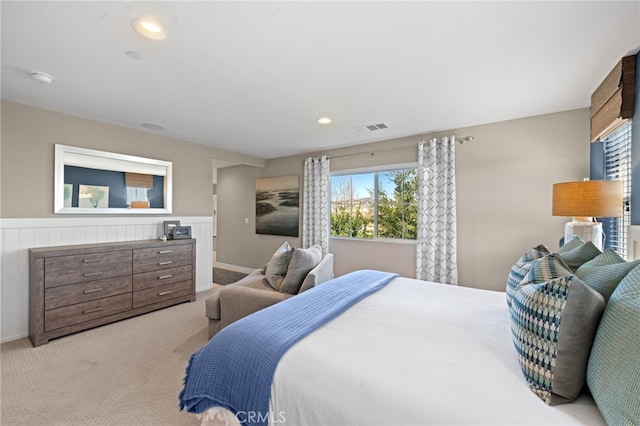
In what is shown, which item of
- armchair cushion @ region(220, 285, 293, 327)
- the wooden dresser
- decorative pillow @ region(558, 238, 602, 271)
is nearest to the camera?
decorative pillow @ region(558, 238, 602, 271)

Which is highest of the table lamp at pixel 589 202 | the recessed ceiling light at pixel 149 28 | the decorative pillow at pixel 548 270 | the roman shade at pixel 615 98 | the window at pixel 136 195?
the recessed ceiling light at pixel 149 28

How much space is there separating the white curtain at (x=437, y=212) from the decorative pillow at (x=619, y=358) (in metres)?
2.78

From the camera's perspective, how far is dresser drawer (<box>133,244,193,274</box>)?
3330mm

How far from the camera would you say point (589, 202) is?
2047 millimetres

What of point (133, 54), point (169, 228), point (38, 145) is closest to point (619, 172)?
point (133, 54)

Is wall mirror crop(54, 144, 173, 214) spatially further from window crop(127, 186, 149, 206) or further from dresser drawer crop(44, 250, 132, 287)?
dresser drawer crop(44, 250, 132, 287)

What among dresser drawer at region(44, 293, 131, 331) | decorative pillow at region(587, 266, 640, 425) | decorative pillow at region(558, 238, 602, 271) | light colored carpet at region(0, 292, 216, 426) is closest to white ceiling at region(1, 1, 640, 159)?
decorative pillow at region(558, 238, 602, 271)

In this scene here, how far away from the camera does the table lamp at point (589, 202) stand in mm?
1997

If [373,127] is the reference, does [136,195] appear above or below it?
below

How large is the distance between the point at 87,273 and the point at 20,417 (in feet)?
4.91

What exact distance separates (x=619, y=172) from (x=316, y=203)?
3.67 meters

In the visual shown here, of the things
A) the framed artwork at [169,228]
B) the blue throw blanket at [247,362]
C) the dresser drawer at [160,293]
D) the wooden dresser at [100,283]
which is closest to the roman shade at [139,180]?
the framed artwork at [169,228]

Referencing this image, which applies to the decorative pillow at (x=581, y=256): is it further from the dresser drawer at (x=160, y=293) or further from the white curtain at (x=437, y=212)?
the dresser drawer at (x=160, y=293)

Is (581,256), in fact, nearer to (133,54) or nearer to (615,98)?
(615,98)
